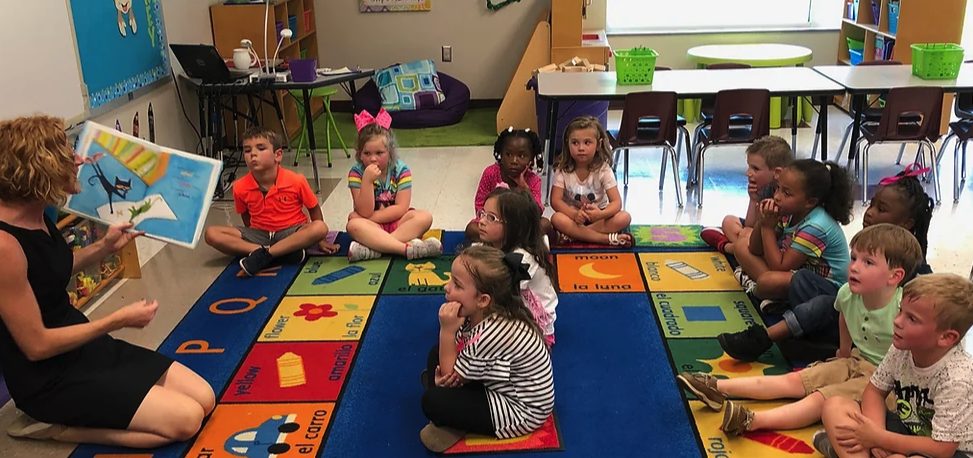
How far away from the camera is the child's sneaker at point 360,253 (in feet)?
11.6

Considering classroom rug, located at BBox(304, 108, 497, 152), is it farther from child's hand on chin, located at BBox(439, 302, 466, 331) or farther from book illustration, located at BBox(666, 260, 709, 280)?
child's hand on chin, located at BBox(439, 302, 466, 331)

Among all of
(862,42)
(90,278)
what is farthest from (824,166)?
(862,42)

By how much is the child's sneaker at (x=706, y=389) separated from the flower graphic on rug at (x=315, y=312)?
1356 mm

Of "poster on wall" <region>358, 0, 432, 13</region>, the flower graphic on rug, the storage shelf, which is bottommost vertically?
the flower graphic on rug

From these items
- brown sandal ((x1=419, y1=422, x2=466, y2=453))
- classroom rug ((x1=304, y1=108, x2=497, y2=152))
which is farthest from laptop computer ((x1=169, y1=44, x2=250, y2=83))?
brown sandal ((x1=419, y1=422, x2=466, y2=453))

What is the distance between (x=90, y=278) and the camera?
3258 millimetres

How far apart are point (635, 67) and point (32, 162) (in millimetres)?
3259

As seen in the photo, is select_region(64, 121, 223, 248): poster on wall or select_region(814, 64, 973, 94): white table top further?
select_region(814, 64, 973, 94): white table top

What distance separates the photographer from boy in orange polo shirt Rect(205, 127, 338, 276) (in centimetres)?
350

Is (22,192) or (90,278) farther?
(90,278)

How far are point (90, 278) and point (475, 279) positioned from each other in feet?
6.51

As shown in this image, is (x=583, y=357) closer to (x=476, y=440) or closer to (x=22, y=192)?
(x=476, y=440)

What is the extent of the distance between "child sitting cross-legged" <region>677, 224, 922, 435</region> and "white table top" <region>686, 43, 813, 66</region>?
13.3ft

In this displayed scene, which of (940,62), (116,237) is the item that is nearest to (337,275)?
(116,237)
